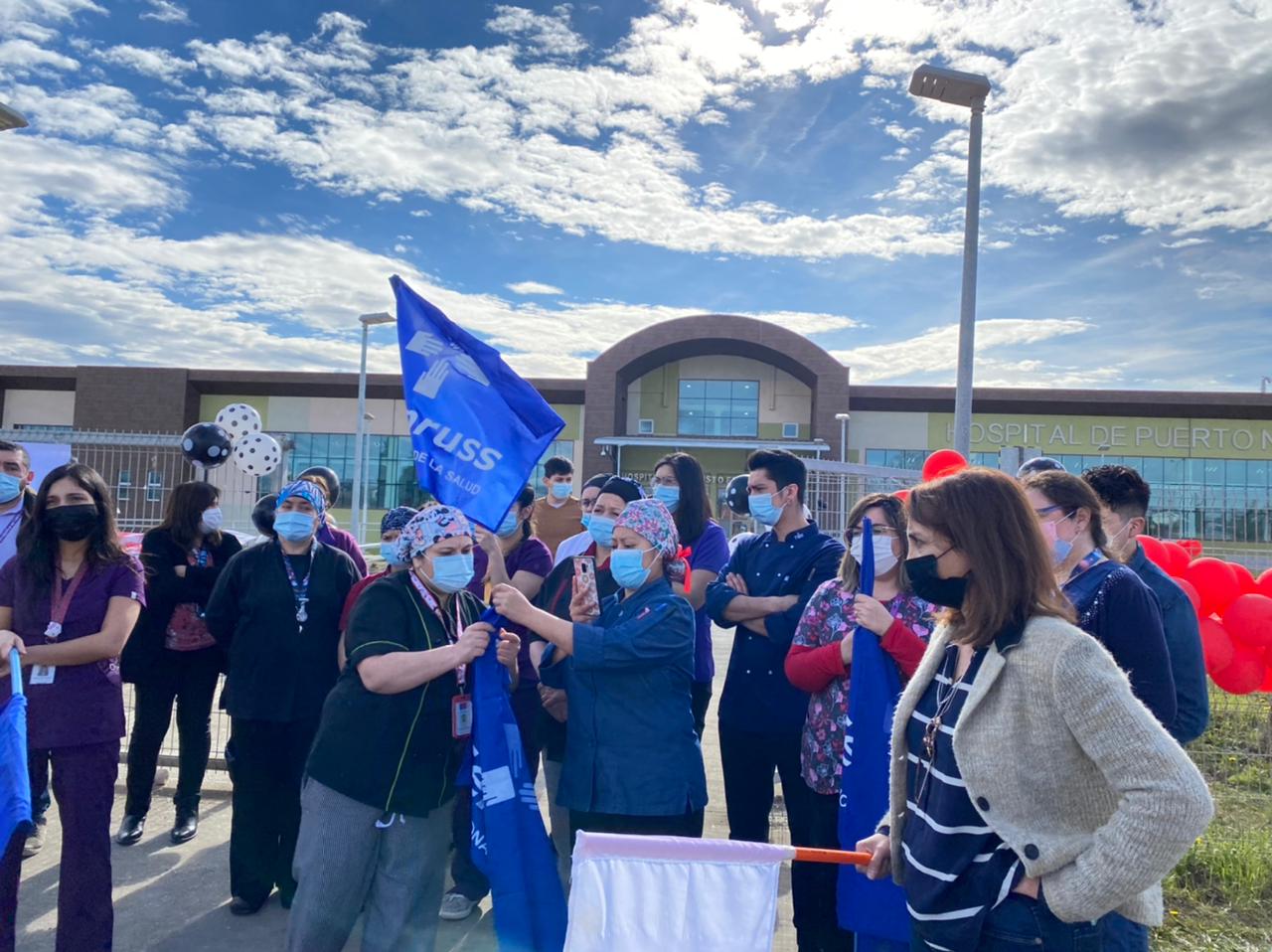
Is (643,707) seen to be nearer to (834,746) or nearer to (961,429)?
(834,746)

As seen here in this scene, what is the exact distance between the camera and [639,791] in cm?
342

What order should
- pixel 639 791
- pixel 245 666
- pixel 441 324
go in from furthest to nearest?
1. pixel 245 666
2. pixel 441 324
3. pixel 639 791

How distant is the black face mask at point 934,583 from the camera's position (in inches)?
86.6

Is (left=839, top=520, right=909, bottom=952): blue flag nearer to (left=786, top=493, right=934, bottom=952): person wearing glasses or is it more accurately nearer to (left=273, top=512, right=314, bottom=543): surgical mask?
(left=786, top=493, right=934, bottom=952): person wearing glasses

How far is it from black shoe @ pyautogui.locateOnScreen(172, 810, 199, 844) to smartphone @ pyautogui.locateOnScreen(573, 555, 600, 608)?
3.18 metres

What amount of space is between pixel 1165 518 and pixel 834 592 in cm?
1942

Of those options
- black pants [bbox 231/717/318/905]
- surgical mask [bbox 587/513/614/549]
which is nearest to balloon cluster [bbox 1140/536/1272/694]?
surgical mask [bbox 587/513/614/549]

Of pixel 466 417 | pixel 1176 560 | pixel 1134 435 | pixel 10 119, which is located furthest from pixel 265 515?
pixel 1134 435

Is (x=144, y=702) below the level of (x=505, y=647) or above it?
below

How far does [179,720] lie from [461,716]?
314cm

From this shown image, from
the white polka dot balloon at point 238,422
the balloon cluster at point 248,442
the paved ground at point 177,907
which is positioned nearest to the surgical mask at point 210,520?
the paved ground at point 177,907

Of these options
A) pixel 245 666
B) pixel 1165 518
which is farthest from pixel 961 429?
pixel 1165 518

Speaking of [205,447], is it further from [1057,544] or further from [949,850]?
[949,850]

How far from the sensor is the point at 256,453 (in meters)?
9.04
